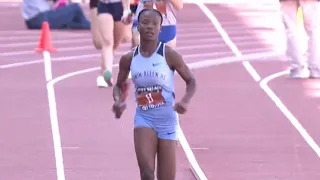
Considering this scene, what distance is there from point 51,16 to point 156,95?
14600 millimetres

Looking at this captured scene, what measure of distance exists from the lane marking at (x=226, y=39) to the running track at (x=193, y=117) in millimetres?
34

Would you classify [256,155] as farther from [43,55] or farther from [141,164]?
[43,55]

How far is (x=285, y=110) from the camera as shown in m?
13.4

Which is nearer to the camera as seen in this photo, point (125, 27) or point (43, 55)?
point (125, 27)

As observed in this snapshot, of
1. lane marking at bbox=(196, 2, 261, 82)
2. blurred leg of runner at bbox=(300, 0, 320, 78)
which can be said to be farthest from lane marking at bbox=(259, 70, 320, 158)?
blurred leg of runner at bbox=(300, 0, 320, 78)

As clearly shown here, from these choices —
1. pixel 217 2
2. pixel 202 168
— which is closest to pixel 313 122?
pixel 202 168

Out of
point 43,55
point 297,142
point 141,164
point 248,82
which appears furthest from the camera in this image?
point 43,55

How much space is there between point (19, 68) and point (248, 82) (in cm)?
372

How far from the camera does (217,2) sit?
27.2 metres

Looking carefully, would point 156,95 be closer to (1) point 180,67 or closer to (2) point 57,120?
(1) point 180,67

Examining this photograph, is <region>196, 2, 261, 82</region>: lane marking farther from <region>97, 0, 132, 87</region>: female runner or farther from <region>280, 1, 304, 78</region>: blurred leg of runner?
<region>97, 0, 132, 87</region>: female runner

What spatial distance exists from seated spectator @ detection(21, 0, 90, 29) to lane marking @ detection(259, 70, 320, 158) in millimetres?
7091

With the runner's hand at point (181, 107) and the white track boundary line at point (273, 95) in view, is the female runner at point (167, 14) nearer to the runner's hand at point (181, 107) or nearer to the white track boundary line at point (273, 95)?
the white track boundary line at point (273, 95)

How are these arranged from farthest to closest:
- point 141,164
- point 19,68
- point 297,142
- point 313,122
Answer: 1. point 19,68
2. point 313,122
3. point 297,142
4. point 141,164
